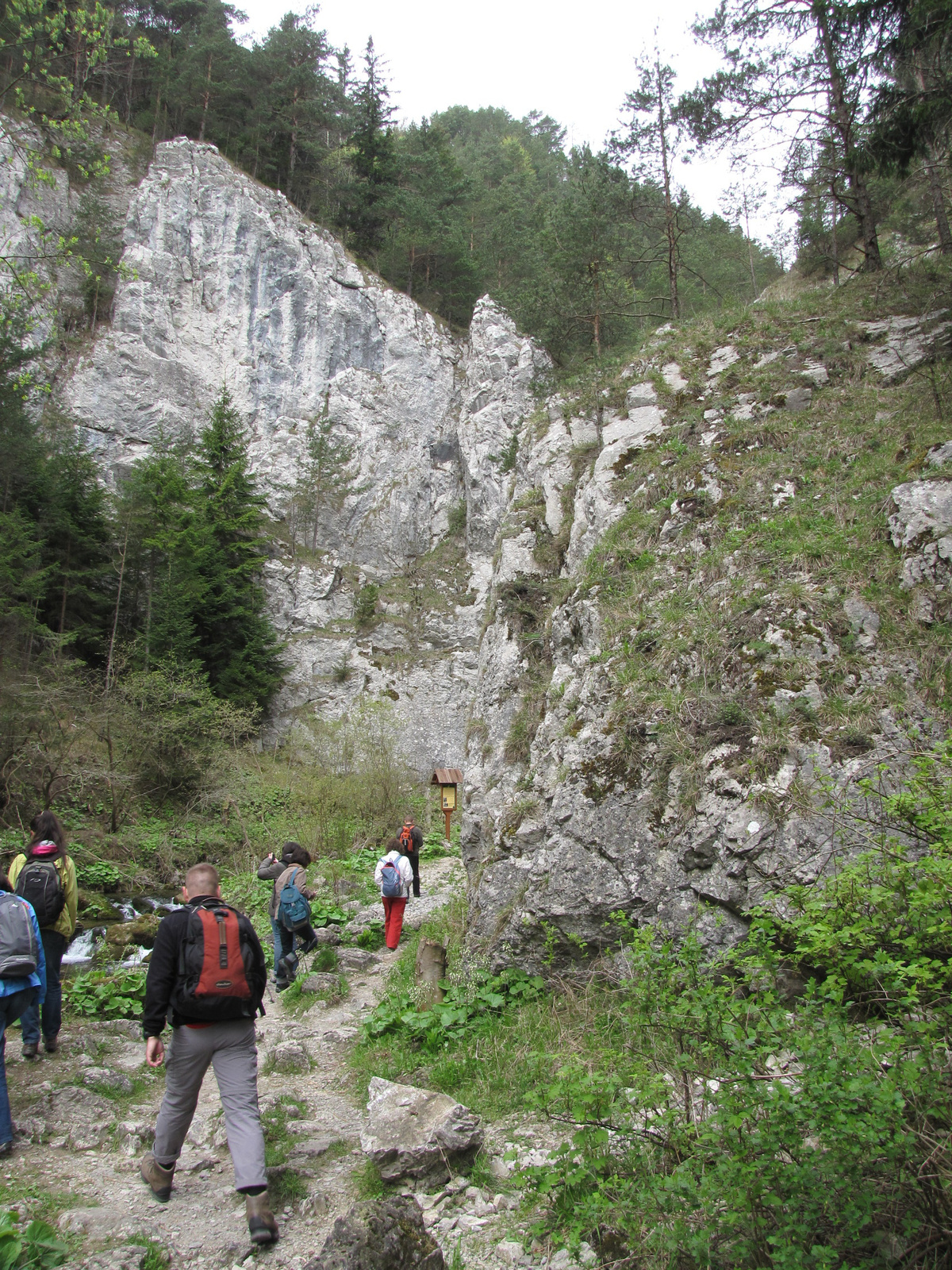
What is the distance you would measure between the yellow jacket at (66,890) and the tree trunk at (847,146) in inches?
510

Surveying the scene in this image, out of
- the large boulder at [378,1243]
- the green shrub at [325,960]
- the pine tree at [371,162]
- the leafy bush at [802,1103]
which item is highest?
the pine tree at [371,162]

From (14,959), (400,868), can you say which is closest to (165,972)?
(14,959)

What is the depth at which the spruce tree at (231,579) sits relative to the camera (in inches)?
988

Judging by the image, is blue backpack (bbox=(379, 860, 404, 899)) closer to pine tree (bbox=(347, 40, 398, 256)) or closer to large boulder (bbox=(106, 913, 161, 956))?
large boulder (bbox=(106, 913, 161, 956))

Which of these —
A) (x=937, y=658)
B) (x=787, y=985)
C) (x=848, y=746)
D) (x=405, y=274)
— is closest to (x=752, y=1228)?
(x=787, y=985)

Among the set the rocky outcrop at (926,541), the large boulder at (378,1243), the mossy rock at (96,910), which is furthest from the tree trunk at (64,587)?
the large boulder at (378,1243)

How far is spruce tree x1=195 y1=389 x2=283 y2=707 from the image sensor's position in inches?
988

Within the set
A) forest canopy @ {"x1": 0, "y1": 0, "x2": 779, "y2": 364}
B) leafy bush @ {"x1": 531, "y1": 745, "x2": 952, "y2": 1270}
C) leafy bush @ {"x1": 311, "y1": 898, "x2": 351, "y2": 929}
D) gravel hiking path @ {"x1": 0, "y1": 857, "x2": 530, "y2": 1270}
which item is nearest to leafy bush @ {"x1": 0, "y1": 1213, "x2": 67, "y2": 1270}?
gravel hiking path @ {"x1": 0, "y1": 857, "x2": 530, "y2": 1270}

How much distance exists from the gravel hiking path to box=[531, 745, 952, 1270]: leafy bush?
111 centimetres

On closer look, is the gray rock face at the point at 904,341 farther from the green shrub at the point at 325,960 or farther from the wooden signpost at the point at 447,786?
the wooden signpost at the point at 447,786

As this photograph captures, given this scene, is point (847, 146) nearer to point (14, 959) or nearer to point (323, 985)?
point (323, 985)

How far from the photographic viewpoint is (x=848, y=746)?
5.30 m

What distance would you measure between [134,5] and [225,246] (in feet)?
60.5

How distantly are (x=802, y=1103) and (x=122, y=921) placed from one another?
12.5 m
